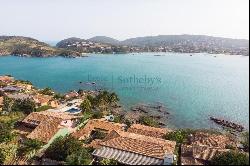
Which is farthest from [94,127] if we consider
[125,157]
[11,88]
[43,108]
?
[11,88]

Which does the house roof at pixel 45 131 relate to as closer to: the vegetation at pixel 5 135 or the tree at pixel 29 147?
the vegetation at pixel 5 135

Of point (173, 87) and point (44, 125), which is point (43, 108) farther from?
point (173, 87)

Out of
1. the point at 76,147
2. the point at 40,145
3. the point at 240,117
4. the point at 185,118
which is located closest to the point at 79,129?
the point at 40,145

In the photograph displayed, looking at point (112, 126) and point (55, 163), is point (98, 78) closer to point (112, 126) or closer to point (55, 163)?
point (112, 126)

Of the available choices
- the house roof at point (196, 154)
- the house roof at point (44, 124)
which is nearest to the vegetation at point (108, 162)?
the house roof at point (196, 154)

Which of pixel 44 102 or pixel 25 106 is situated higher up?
pixel 25 106

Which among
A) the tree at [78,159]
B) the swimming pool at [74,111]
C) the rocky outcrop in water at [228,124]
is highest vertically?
the tree at [78,159]
